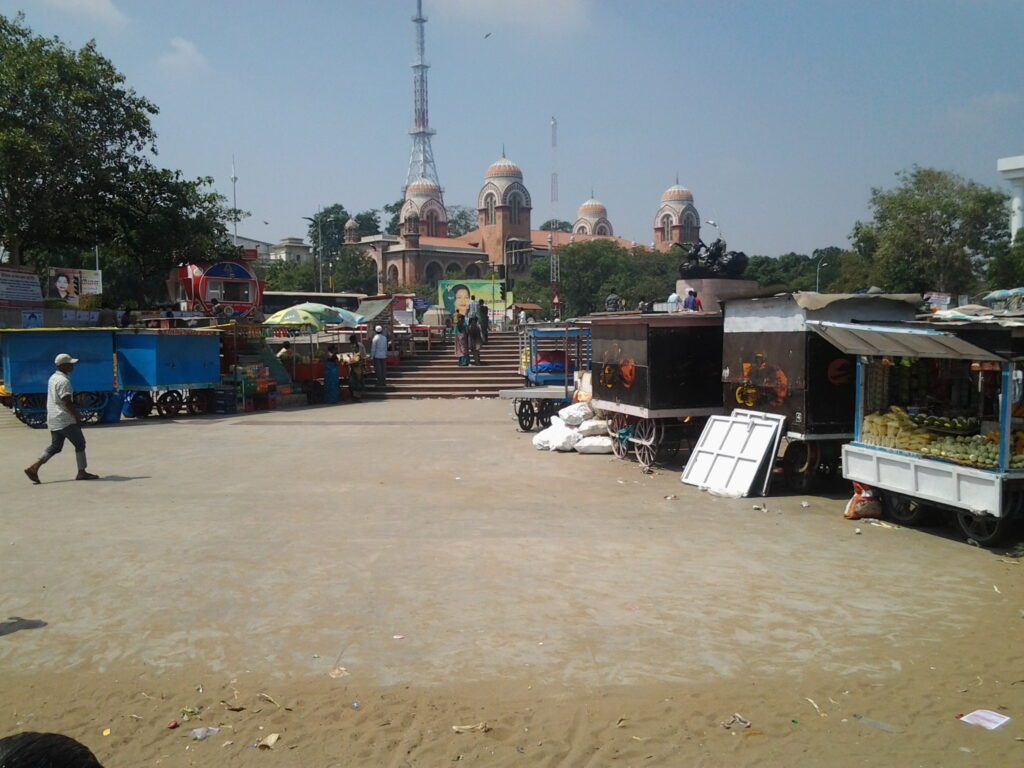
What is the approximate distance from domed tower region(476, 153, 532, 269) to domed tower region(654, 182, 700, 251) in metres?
18.5

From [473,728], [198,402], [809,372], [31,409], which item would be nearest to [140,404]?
[198,402]

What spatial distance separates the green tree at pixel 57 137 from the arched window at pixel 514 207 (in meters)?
69.0

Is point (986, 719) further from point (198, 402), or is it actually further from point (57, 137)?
point (57, 137)

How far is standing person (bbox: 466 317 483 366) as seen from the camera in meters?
25.2

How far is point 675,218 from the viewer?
9975cm

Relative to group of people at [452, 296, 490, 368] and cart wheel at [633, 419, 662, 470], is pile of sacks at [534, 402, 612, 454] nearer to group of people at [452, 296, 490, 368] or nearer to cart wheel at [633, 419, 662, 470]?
cart wheel at [633, 419, 662, 470]

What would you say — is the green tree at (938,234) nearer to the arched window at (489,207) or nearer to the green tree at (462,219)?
the arched window at (489,207)

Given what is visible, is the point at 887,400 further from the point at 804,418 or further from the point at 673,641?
the point at 673,641

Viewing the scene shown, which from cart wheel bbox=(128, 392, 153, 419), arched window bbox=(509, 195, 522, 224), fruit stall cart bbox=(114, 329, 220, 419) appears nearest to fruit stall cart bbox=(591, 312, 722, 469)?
fruit stall cart bbox=(114, 329, 220, 419)

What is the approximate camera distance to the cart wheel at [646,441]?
11727mm

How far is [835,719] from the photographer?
13.6ft

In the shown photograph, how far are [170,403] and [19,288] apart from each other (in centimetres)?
672

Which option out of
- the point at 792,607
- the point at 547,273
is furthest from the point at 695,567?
the point at 547,273

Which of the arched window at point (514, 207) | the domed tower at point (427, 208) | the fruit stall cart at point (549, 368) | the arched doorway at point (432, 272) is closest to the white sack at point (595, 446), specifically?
the fruit stall cart at point (549, 368)
